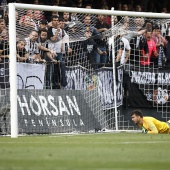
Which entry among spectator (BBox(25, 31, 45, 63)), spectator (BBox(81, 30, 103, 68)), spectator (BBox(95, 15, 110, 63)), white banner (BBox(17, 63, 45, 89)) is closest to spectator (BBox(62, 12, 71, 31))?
spectator (BBox(81, 30, 103, 68))

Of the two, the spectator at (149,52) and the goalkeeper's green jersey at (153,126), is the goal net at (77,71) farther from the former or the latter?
the goalkeeper's green jersey at (153,126)

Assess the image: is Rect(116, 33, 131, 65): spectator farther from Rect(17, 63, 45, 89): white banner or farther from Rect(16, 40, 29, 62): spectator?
Rect(16, 40, 29, 62): spectator

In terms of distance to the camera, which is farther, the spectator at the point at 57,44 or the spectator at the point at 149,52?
the spectator at the point at 149,52

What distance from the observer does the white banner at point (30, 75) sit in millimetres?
17125

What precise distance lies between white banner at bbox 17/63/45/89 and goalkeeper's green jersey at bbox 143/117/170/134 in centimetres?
278

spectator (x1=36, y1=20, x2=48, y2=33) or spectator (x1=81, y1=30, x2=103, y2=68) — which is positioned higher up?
spectator (x1=36, y1=20, x2=48, y2=33)

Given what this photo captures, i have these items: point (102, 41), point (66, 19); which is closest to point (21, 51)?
point (66, 19)

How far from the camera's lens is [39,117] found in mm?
16812

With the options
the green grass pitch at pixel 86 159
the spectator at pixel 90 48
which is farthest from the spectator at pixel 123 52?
the green grass pitch at pixel 86 159

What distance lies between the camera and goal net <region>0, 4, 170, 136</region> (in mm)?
16812

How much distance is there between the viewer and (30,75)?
1723 centimetres

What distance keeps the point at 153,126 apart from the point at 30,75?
3.31 meters

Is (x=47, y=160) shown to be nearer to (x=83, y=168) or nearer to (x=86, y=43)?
(x=83, y=168)

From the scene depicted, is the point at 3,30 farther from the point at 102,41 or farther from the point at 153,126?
the point at 153,126
